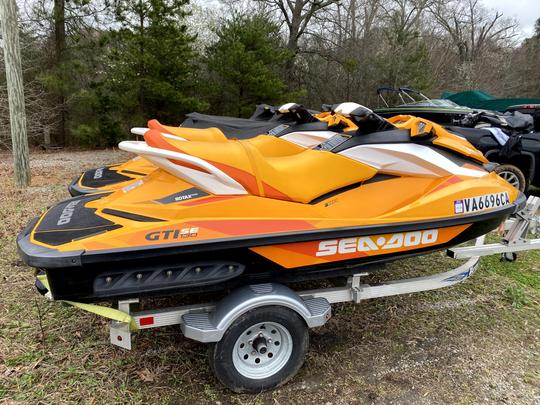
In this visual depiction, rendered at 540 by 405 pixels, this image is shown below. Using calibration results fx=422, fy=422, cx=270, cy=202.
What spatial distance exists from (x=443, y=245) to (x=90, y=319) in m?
2.65

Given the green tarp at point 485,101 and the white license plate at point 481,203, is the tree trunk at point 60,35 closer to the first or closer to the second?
the green tarp at point 485,101

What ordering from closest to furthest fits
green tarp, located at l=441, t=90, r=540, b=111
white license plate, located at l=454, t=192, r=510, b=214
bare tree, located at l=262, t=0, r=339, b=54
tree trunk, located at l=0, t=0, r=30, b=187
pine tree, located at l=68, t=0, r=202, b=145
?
white license plate, located at l=454, t=192, r=510, b=214 → tree trunk, located at l=0, t=0, r=30, b=187 → pine tree, located at l=68, t=0, r=202, b=145 → green tarp, located at l=441, t=90, r=540, b=111 → bare tree, located at l=262, t=0, r=339, b=54

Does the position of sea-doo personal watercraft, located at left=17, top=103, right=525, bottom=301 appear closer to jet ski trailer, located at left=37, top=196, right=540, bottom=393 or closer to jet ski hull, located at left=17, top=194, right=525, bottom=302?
jet ski hull, located at left=17, top=194, right=525, bottom=302

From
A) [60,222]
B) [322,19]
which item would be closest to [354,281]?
[60,222]

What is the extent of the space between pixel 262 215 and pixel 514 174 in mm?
5331

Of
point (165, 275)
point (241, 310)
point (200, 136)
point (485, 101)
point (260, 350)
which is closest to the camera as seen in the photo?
point (165, 275)

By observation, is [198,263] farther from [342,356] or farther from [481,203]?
[481,203]

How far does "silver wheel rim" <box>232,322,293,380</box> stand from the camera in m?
2.49

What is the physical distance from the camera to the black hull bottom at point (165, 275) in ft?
7.04

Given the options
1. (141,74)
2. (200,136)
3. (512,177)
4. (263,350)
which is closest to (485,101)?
(512,177)

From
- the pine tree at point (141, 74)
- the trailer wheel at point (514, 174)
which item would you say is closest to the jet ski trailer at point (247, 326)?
the trailer wheel at point (514, 174)

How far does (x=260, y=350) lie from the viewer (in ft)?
8.27

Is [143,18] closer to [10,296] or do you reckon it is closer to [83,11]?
[83,11]

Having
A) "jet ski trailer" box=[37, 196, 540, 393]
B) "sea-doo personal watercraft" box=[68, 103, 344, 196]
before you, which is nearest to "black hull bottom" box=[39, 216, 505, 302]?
"jet ski trailer" box=[37, 196, 540, 393]
